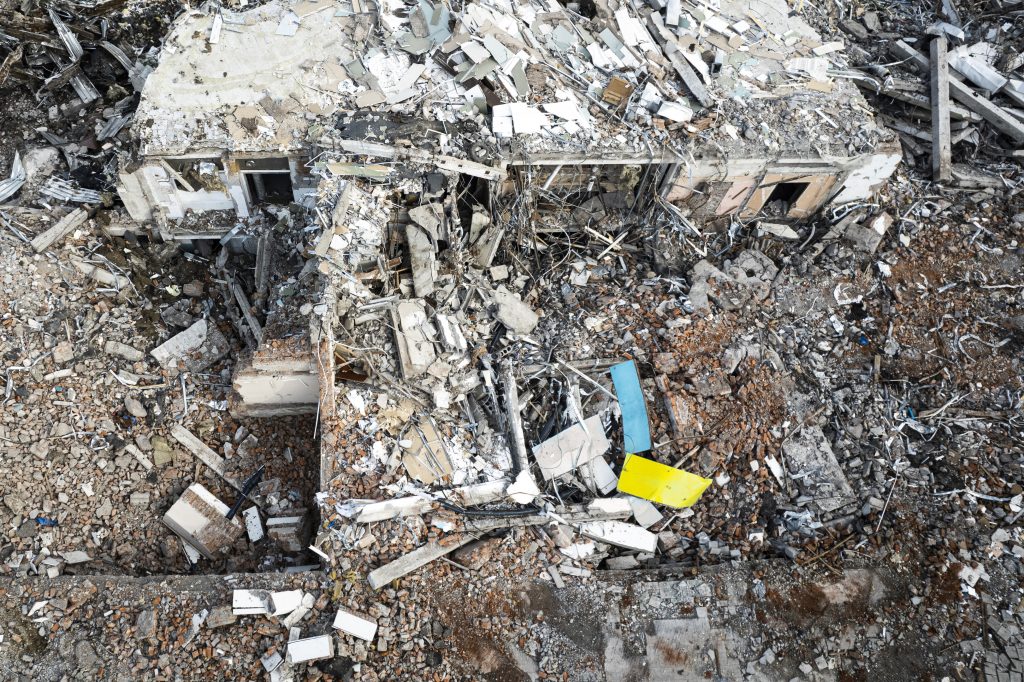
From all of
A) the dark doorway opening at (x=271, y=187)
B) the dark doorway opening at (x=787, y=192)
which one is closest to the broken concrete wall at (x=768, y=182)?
the dark doorway opening at (x=787, y=192)

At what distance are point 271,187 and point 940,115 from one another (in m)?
9.56

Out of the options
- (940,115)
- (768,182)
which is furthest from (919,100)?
(768,182)

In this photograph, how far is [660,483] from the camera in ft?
24.9

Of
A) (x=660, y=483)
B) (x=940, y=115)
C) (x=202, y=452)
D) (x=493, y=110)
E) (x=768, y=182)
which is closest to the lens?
(x=660, y=483)

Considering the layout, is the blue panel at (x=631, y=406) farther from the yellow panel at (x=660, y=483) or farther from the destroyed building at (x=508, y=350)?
the yellow panel at (x=660, y=483)

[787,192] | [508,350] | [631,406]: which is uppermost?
[787,192]

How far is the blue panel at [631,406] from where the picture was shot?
7.77 m

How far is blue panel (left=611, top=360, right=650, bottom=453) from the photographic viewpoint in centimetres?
777

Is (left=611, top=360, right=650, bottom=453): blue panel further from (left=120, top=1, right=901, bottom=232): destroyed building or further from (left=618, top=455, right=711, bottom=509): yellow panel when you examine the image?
(left=120, top=1, right=901, bottom=232): destroyed building

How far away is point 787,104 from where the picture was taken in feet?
29.9

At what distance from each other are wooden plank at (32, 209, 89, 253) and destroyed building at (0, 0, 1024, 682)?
0.11ft

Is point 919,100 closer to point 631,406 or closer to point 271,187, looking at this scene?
point 631,406

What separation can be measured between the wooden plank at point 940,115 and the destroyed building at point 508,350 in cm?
12

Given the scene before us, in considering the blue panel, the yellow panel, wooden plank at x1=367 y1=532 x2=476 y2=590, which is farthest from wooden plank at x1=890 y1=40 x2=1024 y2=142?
wooden plank at x1=367 y1=532 x2=476 y2=590
